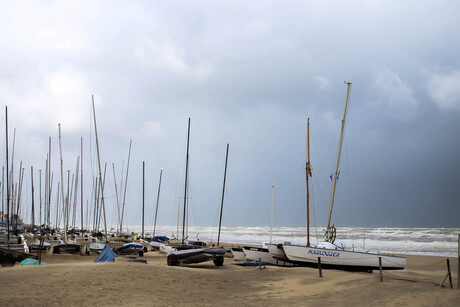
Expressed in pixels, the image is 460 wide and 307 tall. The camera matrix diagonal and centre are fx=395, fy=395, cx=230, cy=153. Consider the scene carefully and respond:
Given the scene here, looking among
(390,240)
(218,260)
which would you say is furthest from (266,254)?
(390,240)

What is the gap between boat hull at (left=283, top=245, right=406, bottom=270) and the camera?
24.2 metres

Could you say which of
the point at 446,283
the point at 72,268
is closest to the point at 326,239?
the point at 446,283

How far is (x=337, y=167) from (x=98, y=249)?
21.1m

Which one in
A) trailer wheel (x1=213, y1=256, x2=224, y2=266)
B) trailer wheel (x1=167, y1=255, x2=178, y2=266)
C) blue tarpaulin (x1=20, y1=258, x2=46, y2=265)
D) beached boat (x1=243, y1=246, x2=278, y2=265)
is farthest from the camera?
beached boat (x1=243, y1=246, x2=278, y2=265)

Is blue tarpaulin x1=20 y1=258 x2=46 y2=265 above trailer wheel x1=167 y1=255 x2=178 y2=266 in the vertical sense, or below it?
above

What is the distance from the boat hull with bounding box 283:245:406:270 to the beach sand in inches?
170

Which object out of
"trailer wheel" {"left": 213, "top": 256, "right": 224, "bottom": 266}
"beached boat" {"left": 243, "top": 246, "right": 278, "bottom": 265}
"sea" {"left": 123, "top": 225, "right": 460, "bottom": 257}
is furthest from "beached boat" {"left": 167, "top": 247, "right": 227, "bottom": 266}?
"sea" {"left": 123, "top": 225, "right": 460, "bottom": 257}

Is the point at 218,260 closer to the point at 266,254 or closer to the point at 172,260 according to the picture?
the point at 172,260

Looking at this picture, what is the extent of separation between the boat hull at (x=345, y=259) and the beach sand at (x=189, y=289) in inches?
170

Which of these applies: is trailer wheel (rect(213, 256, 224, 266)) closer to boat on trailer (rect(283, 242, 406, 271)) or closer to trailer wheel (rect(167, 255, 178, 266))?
trailer wheel (rect(167, 255, 178, 266))

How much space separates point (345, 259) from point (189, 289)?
40.5 ft

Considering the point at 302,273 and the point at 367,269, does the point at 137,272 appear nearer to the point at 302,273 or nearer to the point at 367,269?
the point at 302,273

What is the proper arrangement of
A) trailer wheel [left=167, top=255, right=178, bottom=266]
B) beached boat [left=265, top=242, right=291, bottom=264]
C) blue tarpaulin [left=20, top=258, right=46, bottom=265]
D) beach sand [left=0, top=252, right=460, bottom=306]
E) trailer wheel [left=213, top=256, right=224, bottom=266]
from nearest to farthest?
1. beach sand [left=0, top=252, right=460, bottom=306]
2. blue tarpaulin [left=20, top=258, right=46, bottom=265]
3. trailer wheel [left=167, top=255, right=178, bottom=266]
4. trailer wheel [left=213, top=256, right=224, bottom=266]
5. beached boat [left=265, top=242, right=291, bottom=264]

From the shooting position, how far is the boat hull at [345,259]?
24219 mm
